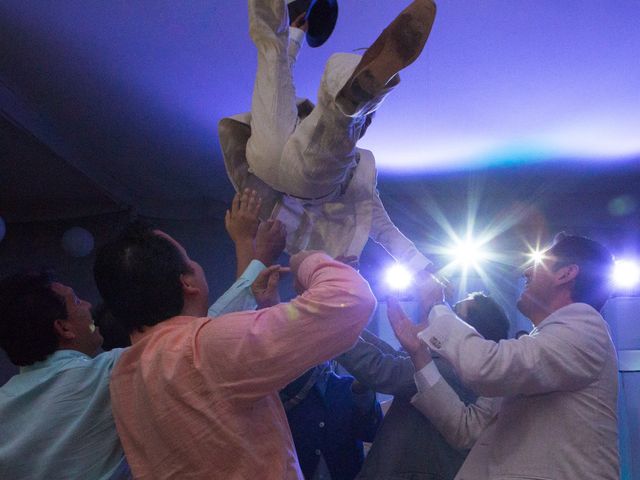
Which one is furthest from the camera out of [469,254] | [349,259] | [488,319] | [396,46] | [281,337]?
[469,254]

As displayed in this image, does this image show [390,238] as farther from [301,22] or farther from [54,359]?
[54,359]

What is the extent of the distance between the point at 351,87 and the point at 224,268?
132 inches

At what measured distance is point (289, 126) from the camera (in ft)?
4.35

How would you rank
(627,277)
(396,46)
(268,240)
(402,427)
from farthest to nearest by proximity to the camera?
(627,277)
(402,427)
(268,240)
(396,46)

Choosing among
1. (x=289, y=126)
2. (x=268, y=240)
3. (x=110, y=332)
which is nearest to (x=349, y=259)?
(x=268, y=240)

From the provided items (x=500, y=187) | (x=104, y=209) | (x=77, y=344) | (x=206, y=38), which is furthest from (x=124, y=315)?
(x=104, y=209)

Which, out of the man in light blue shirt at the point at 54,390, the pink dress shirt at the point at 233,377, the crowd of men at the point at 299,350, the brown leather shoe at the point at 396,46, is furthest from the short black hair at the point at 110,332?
the brown leather shoe at the point at 396,46

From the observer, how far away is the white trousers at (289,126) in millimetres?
1184

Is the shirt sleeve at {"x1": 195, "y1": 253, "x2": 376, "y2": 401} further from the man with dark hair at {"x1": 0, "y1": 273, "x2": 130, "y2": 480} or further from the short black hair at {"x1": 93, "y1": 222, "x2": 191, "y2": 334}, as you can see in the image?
the man with dark hair at {"x1": 0, "y1": 273, "x2": 130, "y2": 480}

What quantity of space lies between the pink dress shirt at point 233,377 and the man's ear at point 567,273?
746 mm

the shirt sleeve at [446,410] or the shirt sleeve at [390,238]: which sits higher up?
the shirt sleeve at [390,238]

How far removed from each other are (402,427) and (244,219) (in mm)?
762

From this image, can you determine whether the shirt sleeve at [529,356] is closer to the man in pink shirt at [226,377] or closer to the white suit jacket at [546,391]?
the white suit jacket at [546,391]

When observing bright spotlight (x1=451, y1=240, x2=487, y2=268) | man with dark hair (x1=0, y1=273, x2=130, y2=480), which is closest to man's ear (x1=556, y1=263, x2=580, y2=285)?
man with dark hair (x1=0, y1=273, x2=130, y2=480)
